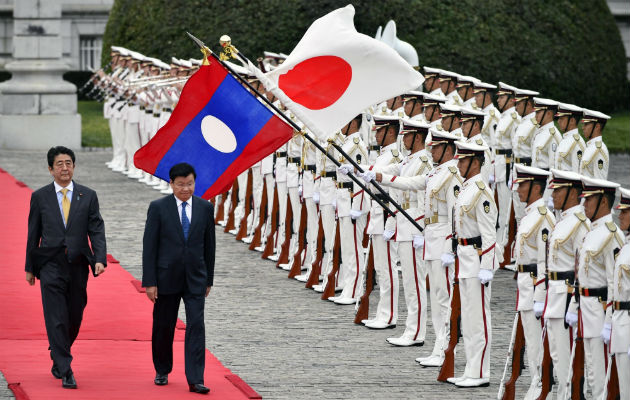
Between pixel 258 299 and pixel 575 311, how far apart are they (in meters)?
5.19

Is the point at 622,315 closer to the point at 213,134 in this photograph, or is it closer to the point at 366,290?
the point at 213,134

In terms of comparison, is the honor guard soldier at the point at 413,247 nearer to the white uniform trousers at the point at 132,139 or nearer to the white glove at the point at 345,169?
the white glove at the point at 345,169

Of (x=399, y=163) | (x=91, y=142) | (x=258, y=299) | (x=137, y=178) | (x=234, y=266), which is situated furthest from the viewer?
(x=91, y=142)

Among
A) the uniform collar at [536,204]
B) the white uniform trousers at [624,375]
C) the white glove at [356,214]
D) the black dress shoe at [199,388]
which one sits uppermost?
the uniform collar at [536,204]

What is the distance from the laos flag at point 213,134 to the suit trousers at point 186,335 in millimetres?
1182

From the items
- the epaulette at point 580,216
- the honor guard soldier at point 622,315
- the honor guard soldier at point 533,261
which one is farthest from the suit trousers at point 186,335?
the honor guard soldier at point 622,315

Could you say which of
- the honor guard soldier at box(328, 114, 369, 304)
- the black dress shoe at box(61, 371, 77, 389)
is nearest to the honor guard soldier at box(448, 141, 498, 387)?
the black dress shoe at box(61, 371, 77, 389)

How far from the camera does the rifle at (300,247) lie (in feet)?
51.4

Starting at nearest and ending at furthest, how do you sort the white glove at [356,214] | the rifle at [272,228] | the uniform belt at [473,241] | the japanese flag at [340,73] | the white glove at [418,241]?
the uniform belt at [473,241] < the japanese flag at [340,73] < the white glove at [418,241] < the white glove at [356,214] < the rifle at [272,228]

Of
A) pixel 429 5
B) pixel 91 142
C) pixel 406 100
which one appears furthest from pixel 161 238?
pixel 91 142

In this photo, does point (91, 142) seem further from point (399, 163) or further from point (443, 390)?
point (443, 390)

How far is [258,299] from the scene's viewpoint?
1441 centimetres

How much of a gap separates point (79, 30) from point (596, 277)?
36.5 m

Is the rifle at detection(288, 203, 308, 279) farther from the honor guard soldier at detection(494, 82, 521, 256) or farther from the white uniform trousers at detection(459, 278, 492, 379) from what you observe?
the white uniform trousers at detection(459, 278, 492, 379)
